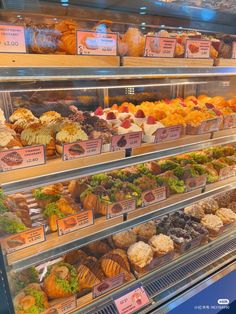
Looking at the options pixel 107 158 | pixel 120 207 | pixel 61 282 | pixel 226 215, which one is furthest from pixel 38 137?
pixel 226 215

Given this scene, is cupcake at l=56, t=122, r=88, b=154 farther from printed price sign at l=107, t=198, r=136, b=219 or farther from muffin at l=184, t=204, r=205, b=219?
muffin at l=184, t=204, r=205, b=219

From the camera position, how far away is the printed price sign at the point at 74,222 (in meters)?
1.38

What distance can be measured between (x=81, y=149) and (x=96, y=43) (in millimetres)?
487

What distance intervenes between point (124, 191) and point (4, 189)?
0.75 m

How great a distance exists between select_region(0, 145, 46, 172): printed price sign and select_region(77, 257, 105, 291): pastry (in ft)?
2.29

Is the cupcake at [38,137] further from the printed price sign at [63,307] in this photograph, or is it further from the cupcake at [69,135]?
the printed price sign at [63,307]

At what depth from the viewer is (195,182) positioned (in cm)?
192

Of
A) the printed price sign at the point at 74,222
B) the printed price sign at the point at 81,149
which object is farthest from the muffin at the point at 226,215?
the printed price sign at the point at 81,149

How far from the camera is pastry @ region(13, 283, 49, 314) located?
1314mm

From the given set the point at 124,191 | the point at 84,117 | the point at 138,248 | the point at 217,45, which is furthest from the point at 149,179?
the point at 217,45

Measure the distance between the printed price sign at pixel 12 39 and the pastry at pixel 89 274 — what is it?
1.16 meters

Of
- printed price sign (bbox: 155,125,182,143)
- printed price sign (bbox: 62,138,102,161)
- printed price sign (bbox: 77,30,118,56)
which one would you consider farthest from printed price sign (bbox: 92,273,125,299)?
printed price sign (bbox: 77,30,118,56)

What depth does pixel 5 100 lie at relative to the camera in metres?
1.65

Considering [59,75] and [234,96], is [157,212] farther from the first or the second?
[234,96]
